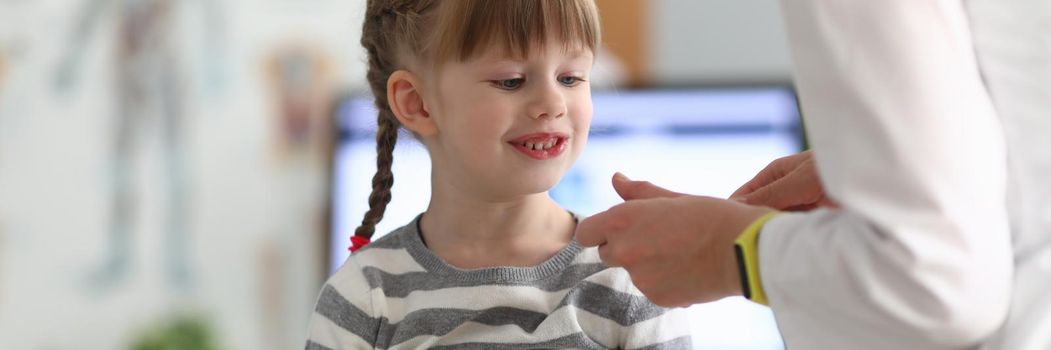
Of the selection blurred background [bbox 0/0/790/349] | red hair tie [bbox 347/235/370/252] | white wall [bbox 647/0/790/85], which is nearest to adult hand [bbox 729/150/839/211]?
red hair tie [bbox 347/235/370/252]

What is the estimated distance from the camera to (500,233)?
44.3 inches

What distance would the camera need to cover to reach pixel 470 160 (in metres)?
1.09

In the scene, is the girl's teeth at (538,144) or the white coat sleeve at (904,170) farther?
the girl's teeth at (538,144)

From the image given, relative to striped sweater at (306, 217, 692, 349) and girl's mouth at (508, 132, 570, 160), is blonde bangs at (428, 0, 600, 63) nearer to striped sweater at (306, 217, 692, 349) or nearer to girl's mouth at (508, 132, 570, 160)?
girl's mouth at (508, 132, 570, 160)

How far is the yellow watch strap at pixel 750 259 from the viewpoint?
0.77m

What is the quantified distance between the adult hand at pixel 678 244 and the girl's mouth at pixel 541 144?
169mm

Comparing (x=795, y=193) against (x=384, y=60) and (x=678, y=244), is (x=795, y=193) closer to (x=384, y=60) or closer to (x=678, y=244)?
(x=678, y=244)

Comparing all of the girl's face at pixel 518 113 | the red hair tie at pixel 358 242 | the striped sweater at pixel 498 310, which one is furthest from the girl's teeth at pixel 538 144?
the red hair tie at pixel 358 242

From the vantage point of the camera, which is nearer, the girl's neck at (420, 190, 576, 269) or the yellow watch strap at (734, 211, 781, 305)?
the yellow watch strap at (734, 211, 781, 305)

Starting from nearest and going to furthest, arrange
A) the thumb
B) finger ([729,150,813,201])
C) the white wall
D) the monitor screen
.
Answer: the thumb < finger ([729,150,813,201]) < the monitor screen < the white wall

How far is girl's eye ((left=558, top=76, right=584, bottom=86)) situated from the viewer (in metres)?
1.09

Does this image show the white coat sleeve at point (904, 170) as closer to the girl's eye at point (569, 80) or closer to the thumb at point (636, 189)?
the thumb at point (636, 189)

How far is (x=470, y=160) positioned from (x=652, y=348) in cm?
23

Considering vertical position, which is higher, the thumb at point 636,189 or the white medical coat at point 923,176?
the white medical coat at point 923,176
